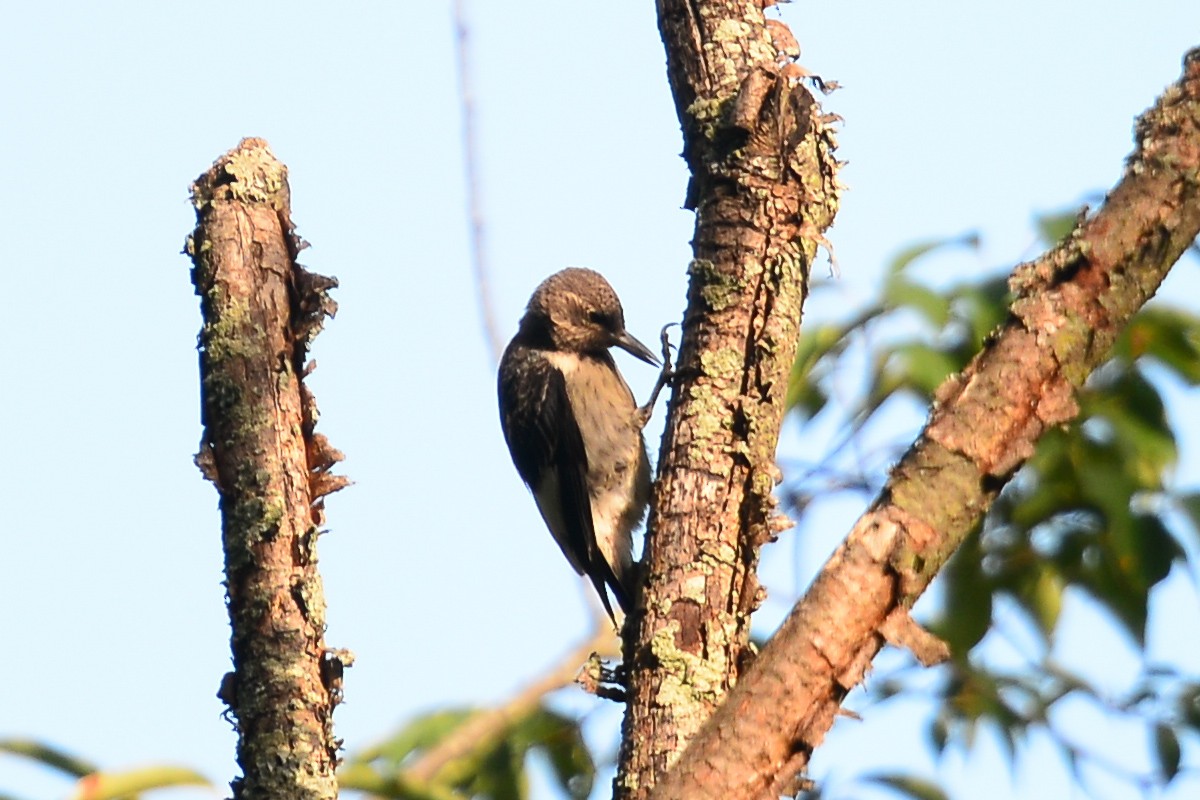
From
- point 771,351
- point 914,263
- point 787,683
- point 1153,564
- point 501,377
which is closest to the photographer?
point 787,683

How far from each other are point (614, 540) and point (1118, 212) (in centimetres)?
256

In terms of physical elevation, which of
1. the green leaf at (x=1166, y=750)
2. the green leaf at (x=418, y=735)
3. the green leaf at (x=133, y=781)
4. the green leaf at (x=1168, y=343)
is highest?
the green leaf at (x=1168, y=343)

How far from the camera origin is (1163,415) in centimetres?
353

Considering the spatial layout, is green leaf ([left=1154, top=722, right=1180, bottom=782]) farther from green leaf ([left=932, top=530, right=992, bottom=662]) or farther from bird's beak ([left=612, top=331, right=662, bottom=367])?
bird's beak ([left=612, top=331, right=662, bottom=367])

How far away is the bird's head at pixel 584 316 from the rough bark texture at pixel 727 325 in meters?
2.17

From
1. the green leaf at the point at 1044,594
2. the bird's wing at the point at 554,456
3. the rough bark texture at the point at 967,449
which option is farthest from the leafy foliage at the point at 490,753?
the bird's wing at the point at 554,456

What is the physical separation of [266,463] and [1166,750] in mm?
2171

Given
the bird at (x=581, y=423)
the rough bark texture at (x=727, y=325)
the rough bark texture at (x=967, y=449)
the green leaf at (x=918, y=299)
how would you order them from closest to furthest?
1. the rough bark texture at (x=967, y=449)
2. the rough bark texture at (x=727, y=325)
3. the green leaf at (x=918, y=299)
4. the bird at (x=581, y=423)

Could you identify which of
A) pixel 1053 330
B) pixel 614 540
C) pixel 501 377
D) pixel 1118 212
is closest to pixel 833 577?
pixel 1053 330

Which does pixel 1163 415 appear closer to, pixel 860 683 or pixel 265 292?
pixel 860 683

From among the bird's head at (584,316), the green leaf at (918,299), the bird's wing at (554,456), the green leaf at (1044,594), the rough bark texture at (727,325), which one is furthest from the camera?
the bird's head at (584,316)

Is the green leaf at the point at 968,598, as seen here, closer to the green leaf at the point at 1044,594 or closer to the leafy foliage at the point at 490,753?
the green leaf at the point at 1044,594

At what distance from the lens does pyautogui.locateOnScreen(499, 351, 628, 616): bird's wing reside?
5098 mm

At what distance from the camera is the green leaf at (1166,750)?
11.1ft
